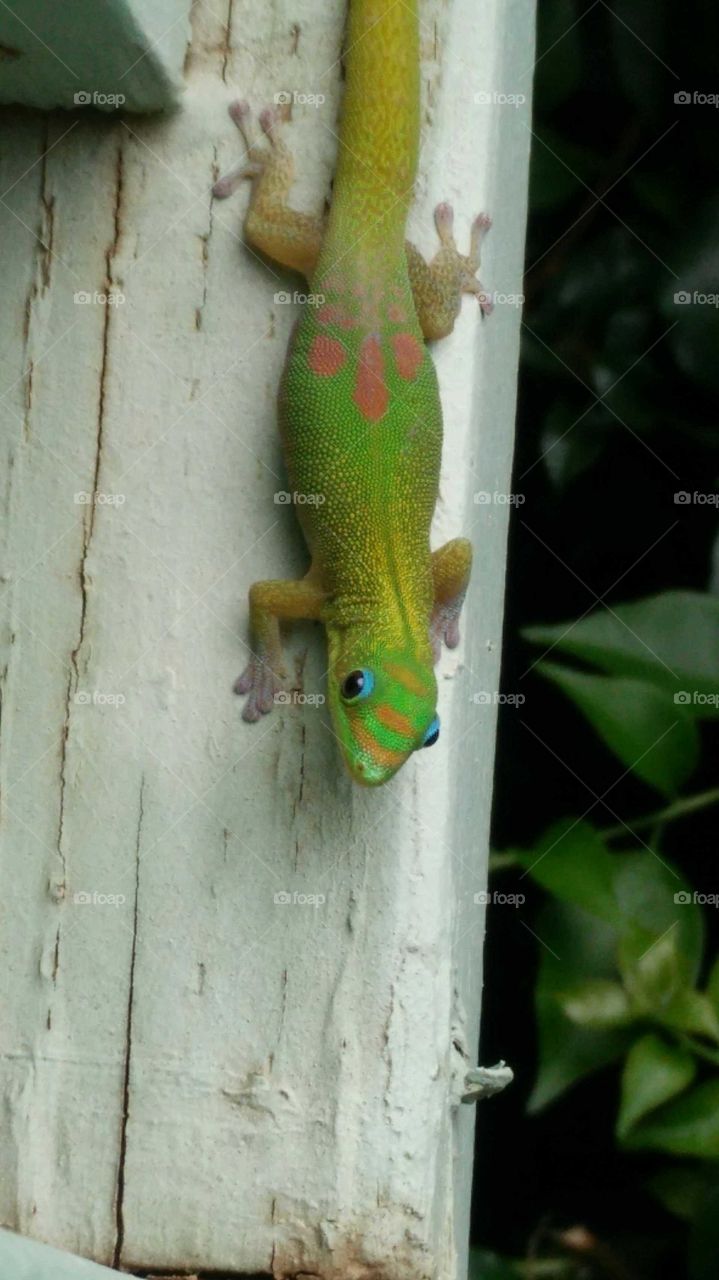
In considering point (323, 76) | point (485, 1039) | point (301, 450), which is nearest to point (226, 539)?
point (301, 450)

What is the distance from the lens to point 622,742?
2.66 meters

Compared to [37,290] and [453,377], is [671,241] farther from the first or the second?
[37,290]

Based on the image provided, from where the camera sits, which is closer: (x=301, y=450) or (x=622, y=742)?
(x=301, y=450)

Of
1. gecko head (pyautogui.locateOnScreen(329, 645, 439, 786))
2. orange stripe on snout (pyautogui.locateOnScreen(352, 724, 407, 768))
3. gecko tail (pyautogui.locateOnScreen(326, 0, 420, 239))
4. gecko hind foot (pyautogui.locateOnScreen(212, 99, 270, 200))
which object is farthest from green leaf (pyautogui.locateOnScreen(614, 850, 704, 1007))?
gecko hind foot (pyautogui.locateOnScreen(212, 99, 270, 200))

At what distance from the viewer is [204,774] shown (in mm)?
1758

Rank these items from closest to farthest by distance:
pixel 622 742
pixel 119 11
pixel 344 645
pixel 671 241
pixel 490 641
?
pixel 119 11
pixel 344 645
pixel 490 641
pixel 622 742
pixel 671 241

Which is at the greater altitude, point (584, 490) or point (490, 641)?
point (584, 490)

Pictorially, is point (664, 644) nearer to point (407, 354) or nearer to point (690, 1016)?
point (690, 1016)

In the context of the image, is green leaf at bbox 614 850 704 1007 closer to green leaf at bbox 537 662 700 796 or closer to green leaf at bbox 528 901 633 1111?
green leaf at bbox 528 901 633 1111

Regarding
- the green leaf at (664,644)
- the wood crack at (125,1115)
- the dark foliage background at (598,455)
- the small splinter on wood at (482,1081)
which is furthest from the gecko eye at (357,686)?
the dark foliage background at (598,455)

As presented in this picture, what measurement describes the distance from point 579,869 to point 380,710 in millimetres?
1034

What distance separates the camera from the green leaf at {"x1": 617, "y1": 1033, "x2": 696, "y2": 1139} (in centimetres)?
250

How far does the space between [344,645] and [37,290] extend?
1.98ft

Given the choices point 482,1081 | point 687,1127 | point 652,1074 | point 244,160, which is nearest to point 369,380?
point 244,160
